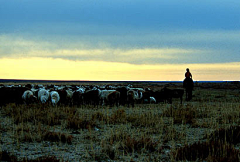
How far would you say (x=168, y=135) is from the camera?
689 centimetres

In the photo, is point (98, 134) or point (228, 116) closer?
point (98, 134)

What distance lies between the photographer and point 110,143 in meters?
6.13

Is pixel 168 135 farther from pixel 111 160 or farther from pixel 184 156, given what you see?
pixel 111 160

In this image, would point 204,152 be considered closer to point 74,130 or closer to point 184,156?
point 184,156

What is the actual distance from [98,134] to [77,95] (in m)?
11.0

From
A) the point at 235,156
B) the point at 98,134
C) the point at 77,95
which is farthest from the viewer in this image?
the point at 77,95

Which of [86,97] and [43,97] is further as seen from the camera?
[86,97]


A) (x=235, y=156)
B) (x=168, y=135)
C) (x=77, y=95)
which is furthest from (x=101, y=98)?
(x=235, y=156)

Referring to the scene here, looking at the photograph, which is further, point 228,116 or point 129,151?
point 228,116

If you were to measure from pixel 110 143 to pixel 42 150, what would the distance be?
5.05 ft

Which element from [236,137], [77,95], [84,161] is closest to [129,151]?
[84,161]

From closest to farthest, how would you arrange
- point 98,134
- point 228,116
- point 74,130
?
1. point 98,134
2. point 74,130
3. point 228,116

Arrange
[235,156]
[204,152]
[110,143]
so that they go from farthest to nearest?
[110,143] → [204,152] → [235,156]

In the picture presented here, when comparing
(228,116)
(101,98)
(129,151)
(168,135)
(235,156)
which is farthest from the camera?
(101,98)
